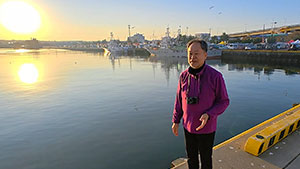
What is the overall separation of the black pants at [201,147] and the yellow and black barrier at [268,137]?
1.24 m

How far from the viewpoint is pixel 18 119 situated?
24.6 feet

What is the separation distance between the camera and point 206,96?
1837mm

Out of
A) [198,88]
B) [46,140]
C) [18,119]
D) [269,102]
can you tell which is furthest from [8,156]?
[269,102]

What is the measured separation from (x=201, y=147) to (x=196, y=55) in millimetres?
1093

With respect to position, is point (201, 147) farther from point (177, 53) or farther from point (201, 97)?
point (177, 53)

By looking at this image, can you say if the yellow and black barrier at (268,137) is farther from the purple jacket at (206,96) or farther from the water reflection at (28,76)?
the water reflection at (28,76)

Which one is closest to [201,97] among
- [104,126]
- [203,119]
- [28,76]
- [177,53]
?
[203,119]

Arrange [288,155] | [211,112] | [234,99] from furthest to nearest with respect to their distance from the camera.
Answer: [234,99] < [288,155] < [211,112]

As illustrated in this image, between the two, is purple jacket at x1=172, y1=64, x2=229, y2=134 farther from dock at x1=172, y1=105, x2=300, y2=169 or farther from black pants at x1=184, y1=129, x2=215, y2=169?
dock at x1=172, y1=105, x2=300, y2=169

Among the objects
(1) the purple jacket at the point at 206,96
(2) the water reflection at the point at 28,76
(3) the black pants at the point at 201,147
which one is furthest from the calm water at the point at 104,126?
(2) the water reflection at the point at 28,76

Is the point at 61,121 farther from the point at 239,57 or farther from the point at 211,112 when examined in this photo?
the point at 239,57

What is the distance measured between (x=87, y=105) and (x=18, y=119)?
2.94 meters

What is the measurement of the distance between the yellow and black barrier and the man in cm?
130

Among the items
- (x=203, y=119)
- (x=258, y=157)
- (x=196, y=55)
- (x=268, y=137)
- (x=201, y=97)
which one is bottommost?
(x=258, y=157)
